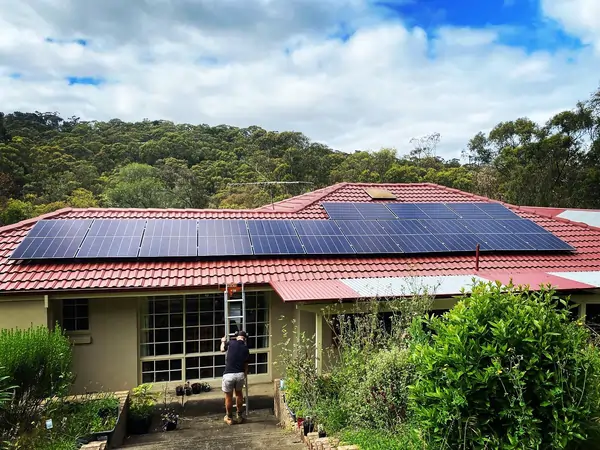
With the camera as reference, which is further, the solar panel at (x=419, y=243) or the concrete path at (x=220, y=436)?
the solar panel at (x=419, y=243)

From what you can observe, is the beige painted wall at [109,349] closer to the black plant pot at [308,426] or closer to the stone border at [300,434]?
the stone border at [300,434]

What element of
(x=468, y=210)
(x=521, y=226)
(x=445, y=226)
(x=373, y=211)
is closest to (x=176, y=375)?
(x=373, y=211)

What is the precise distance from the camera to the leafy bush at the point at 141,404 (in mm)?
9344

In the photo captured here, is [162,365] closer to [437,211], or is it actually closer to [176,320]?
[176,320]

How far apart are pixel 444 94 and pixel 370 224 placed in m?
35.4

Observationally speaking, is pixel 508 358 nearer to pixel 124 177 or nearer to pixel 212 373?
pixel 212 373

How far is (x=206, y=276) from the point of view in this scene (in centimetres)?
1143

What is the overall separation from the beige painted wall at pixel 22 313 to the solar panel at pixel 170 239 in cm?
265

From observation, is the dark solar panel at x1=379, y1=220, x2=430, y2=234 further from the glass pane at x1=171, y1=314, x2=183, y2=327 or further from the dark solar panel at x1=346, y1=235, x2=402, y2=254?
the glass pane at x1=171, y1=314, x2=183, y2=327

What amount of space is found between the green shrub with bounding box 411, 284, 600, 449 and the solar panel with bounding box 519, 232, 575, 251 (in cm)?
1039

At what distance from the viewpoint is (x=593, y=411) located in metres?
4.77

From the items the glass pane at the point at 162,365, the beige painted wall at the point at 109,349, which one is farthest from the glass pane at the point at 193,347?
the beige painted wall at the point at 109,349

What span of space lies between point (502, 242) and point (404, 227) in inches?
125

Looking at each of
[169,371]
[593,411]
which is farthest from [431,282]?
[169,371]
